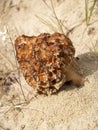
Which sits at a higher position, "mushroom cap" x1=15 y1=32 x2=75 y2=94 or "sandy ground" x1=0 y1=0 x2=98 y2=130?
"mushroom cap" x1=15 y1=32 x2=75 y2=94

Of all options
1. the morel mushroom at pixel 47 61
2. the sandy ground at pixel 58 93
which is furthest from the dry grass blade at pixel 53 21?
the morel mushroom at pixel 47 61

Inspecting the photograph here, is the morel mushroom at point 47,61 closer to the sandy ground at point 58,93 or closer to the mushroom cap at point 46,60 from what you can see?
the mushroom cap at point 46,60

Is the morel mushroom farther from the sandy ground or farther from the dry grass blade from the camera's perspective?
the dry grass blade

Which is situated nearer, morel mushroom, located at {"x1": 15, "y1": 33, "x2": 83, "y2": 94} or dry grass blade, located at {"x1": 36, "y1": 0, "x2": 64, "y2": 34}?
morel mushroom, located at {"x1": 15, "y1": 33, "x2": 83, "y2": 94}

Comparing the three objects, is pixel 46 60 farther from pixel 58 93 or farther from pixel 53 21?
pixel 53 21

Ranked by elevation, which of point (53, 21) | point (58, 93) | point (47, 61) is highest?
point (47, 61)

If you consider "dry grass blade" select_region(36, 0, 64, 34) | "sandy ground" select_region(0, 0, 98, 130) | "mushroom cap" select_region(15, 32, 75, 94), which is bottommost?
"sandy ground" select_region(0, 0, 98, 130)

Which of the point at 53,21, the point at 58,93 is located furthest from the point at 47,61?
the point at 53,21

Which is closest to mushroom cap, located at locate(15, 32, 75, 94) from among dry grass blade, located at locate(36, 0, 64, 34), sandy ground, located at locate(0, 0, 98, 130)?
sandy ground, located at locate(0, 0, 98, 130)
